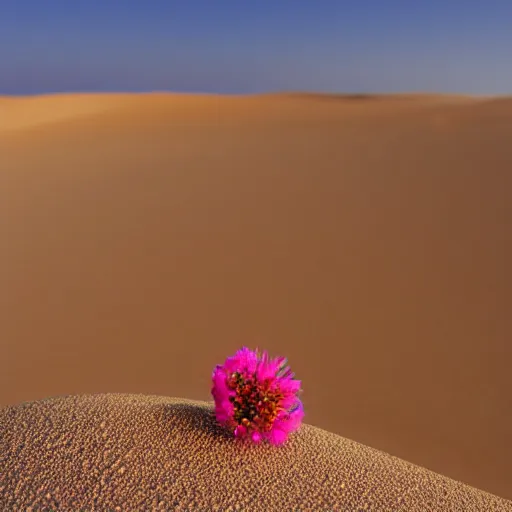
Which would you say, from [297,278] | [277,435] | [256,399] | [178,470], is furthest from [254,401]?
[297,278]

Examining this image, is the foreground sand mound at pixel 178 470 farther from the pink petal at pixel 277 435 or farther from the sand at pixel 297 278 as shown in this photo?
the sand at pixel 297 278

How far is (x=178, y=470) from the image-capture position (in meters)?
1.75

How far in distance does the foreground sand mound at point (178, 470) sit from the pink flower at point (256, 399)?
78 mm

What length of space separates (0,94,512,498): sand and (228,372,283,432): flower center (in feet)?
8.52

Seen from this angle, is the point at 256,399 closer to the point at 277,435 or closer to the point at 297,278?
the point at 277,435

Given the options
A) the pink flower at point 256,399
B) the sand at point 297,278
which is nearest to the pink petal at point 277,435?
the pink flower at point 256,399

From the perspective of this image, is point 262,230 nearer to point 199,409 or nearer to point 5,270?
point 5,270

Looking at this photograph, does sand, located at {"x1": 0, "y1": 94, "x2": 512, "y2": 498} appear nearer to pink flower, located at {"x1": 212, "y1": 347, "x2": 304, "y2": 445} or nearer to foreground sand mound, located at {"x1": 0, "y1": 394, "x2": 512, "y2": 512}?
foreground sand mound, located at {"x1": 0, "y1": 394, "x2": 512, "y2": 512}

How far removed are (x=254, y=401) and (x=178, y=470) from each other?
26cm

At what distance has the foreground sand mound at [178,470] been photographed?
166 cm

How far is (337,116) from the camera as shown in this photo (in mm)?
17047

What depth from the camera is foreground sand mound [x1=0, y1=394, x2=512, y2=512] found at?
5.45ft

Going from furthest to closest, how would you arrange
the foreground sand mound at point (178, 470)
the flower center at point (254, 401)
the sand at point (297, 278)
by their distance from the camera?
the sand at point (297, 278) → the flower center at point (254, 401) → the foreground sand mound at point (178, 470)

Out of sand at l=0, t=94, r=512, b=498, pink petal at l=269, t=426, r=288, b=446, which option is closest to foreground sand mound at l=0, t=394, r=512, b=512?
pink petal at l=269, t=426, r=288, b=446
